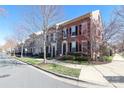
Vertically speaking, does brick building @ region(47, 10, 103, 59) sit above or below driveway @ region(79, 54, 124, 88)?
above

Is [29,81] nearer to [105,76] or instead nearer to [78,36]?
[105,76]

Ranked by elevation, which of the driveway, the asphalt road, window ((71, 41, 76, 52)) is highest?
window ((71, 41, 76, 52))

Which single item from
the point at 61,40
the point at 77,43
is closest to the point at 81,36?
the point at 77,43

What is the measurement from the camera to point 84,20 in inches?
1061

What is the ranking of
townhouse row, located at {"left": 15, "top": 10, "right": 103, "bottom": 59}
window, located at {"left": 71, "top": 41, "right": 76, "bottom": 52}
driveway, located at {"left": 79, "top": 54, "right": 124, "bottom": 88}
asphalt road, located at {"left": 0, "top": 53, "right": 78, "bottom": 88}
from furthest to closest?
window, located at {"left": 71, "top": 41, "right": 76, "bottom": 52} < townhouse row, located at {"left": 15, "top": 10, "right": 103, "bottom": 59} < driveway, located at {"left": 79, "top": 54, "right": 124, "bottom": 88} < asphalt road, located at {"left": 0, "top": 53, "right": 78, "bottom": 88}

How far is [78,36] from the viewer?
91.8 feet

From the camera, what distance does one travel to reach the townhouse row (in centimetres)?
2328

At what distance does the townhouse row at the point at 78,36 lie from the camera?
76.4 feet

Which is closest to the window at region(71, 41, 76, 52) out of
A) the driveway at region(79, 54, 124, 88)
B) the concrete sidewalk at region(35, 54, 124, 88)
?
the concrete sidewalk at region(35, 54, 124, 88)

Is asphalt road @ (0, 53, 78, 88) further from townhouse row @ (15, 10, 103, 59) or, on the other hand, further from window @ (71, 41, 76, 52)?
window @ (71, 41, 76, 52)

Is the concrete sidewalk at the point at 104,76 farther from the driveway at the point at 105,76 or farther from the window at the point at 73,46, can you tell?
the window at the point at 73,46

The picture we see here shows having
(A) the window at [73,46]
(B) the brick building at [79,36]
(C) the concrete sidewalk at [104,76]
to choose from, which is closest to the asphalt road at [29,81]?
(C) the concrete sidewalk at [104,76]
